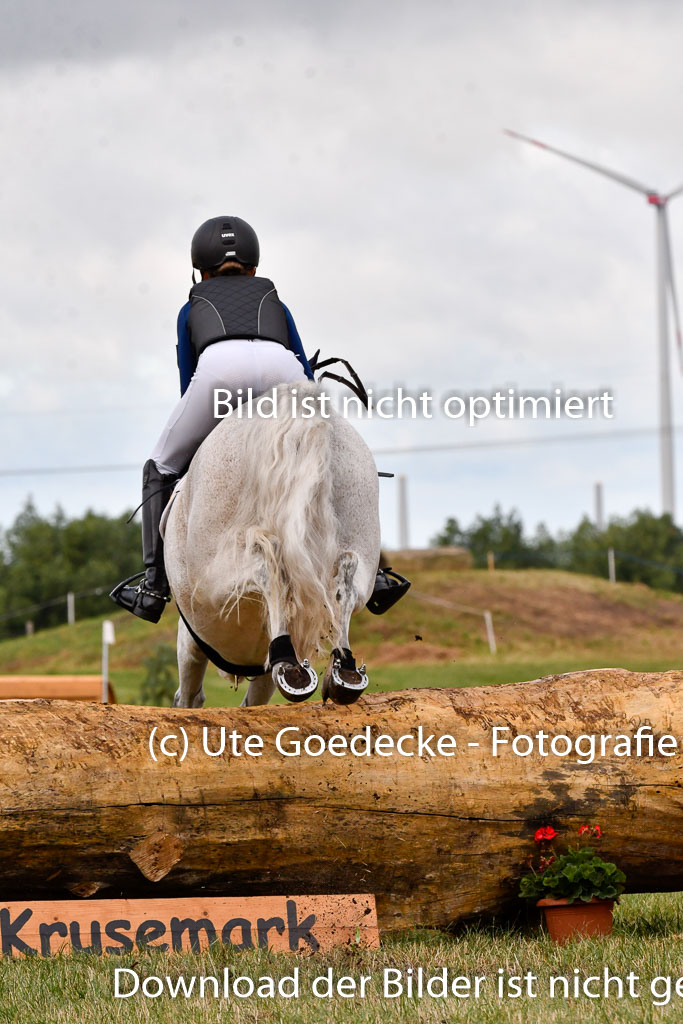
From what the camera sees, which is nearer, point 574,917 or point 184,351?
point 574,917

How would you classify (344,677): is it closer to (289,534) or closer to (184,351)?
(289,534)

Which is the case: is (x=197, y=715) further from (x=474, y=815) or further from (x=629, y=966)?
(x=629, y=966)

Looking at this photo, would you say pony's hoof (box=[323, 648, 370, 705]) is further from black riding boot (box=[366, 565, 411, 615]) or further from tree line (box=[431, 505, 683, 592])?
tree line (box=[431, 505, 683, 592])

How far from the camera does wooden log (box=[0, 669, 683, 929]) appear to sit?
14.1 ft

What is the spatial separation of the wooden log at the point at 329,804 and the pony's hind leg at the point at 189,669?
A: 52.5 inches

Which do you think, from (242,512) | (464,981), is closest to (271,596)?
(242,512)

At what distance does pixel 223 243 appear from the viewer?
17.7 feet

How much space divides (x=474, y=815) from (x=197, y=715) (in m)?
1.23

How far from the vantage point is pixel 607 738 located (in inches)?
186

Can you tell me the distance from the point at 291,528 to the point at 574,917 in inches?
78.8

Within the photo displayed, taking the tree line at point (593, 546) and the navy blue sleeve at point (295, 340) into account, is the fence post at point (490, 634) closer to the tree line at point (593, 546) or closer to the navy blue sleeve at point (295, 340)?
the tree line at point (593, 546)

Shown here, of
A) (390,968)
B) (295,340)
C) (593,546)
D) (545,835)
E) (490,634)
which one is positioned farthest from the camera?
(593,546)

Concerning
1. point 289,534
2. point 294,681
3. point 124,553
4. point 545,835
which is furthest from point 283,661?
point 124,553

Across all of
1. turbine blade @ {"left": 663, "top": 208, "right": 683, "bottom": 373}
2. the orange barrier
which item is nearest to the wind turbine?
turbine blade @ {"left": 663, "top": 208, "right": 683, "bottom": 373}
